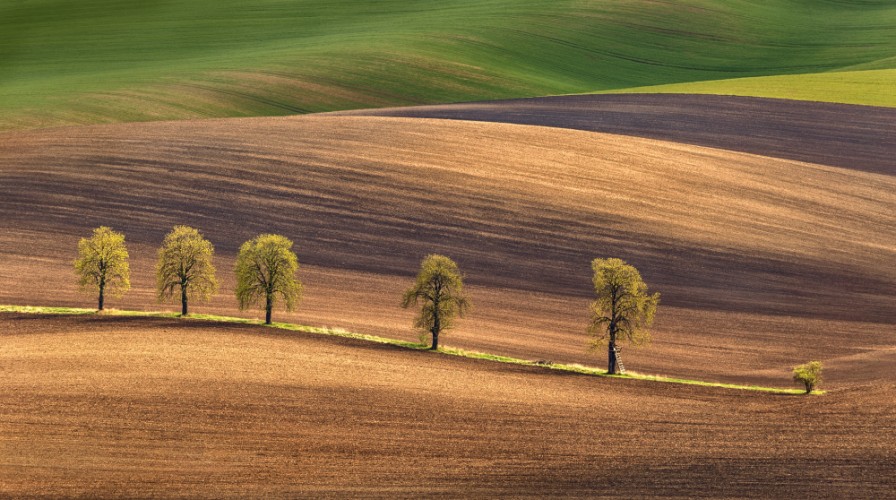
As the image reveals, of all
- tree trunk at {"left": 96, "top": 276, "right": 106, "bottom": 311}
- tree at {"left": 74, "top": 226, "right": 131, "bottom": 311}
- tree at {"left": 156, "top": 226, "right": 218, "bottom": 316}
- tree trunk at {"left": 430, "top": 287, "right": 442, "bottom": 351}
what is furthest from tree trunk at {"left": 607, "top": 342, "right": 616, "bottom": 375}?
tree trunk at {"left": 96, "top": 276, "right": 106, "bottom": 311}

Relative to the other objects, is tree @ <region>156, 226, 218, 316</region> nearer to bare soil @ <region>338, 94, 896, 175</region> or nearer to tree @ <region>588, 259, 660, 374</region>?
tree @ <region>588, 259, 660, 374</region>

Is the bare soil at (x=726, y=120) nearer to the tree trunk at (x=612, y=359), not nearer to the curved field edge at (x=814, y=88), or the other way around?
the curved field edge at (x=814, y=88)

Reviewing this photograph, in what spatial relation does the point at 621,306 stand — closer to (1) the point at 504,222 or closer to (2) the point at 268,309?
(2) the point at 268,309

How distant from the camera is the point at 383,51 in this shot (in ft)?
361

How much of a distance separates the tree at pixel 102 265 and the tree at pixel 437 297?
37.2ft

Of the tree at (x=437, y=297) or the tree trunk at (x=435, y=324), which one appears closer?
the tree trunk at (x=435, y=324)

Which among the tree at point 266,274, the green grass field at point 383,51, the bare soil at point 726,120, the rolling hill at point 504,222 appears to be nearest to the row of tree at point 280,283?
the tree at point 266,274

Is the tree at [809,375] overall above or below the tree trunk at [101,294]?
below

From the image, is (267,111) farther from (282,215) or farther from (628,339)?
(628,339)

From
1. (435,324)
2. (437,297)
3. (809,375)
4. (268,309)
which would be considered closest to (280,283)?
(268,309)

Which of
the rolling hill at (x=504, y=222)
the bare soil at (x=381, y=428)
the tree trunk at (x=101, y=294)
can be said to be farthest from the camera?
the rolling hill at (x=504, y=222)

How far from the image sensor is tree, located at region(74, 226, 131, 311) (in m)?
50.6

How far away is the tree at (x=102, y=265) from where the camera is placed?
50.6 m

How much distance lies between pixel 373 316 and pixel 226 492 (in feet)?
69.2
